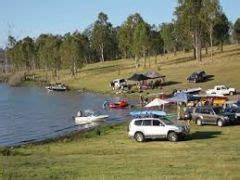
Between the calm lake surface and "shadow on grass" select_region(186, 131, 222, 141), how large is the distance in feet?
51.0

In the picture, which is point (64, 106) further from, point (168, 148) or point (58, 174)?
point (58, 174)

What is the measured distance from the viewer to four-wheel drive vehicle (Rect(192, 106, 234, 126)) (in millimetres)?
47156

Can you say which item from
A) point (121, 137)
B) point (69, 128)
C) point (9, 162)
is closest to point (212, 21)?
point (69, 128)

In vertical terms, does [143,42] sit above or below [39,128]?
above

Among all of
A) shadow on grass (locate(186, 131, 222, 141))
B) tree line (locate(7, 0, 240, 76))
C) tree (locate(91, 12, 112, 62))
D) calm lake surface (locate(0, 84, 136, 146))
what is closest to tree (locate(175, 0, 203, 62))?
tree line (locate(7, 0, 240, 76))

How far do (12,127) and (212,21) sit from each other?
2725 inches

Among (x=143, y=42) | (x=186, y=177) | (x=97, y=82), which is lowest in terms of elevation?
(x=186, y=177)

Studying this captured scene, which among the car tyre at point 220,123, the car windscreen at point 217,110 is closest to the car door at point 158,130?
the car tyre at point 220,123

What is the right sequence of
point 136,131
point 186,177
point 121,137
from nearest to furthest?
point 186,177 → point 136,131 → point 121,137

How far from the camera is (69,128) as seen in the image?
5953 cm

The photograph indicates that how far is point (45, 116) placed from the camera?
244 ft

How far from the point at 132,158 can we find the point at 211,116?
19.6 metres

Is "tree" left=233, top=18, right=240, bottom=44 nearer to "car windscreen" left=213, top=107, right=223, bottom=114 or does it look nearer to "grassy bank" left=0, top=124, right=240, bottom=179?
"car windscreen" left=213, top=107, right=223, bottom=114

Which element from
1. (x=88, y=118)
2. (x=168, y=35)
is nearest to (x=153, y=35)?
(x=168, y=35)
